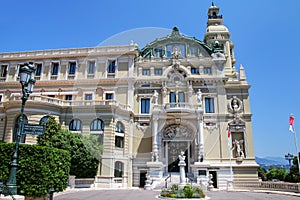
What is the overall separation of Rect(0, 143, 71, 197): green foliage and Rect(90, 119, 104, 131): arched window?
16371 millimetres

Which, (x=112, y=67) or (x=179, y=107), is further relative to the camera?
(x=112, y=67)

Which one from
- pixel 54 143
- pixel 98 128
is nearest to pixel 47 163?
pixel 54 143

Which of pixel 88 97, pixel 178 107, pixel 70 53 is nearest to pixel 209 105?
pixel 178 107

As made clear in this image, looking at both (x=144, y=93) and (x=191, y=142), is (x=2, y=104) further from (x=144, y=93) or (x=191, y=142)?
(x=191, y=142)

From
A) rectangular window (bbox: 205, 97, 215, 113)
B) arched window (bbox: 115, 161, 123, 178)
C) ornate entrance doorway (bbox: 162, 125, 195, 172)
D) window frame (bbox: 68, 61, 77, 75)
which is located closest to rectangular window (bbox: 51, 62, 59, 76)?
window frame (bbox: 68, 61, 77, 75)

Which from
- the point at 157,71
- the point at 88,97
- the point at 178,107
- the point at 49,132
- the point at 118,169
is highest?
the point at 157,71

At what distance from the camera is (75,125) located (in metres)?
29.9

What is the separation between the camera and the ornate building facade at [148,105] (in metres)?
29.0

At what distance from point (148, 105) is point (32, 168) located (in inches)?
895

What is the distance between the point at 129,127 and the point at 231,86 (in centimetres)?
1486

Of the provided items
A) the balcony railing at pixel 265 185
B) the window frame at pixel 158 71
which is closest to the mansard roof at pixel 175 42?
the window frame at pixel 158 71

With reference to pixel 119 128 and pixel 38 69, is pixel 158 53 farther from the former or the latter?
pixel 38 69

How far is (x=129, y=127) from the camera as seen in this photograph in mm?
31797

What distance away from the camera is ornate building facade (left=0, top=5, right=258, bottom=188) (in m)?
29.0
